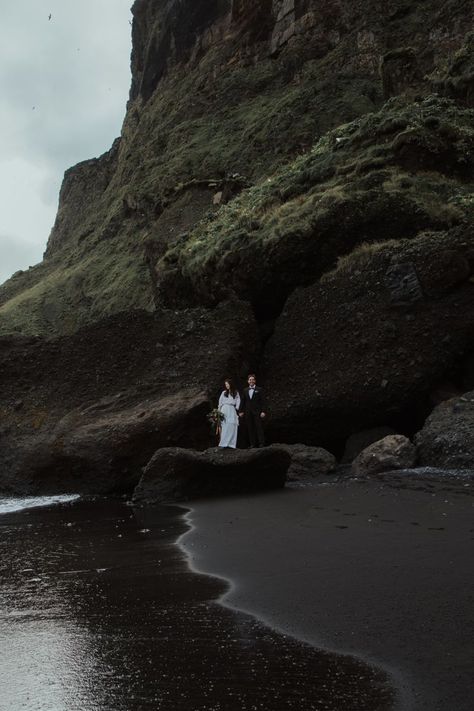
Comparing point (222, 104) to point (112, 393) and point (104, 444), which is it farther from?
point (104, 444)

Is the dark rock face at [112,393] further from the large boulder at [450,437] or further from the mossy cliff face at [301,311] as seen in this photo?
the large boulder at [450,437]

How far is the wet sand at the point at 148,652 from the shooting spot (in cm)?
307

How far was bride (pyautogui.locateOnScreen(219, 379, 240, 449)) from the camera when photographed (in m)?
13.3

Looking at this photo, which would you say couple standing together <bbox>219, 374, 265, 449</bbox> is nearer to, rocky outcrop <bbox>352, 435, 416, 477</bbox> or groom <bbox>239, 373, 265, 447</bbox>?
groom <bbox>239, 373, 265, 447</bbox>

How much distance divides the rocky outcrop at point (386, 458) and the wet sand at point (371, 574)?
2.25 m

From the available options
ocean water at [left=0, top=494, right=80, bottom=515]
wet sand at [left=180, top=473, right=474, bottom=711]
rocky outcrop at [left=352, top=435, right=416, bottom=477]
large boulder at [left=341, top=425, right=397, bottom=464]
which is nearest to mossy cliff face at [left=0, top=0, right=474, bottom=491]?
large boulder at [left=341, top=425, right=397, bottom=464]

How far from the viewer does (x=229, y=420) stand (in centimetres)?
1343

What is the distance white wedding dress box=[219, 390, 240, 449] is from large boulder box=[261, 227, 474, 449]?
76.2 inches

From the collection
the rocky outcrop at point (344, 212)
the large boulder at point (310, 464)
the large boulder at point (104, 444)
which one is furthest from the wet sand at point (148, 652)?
the rocky outcrop at point (344, 212)

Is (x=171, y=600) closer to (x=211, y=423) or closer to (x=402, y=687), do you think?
(x=402, y=687)

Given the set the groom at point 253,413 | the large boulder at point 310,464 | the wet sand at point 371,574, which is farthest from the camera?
the groom at point 253,413

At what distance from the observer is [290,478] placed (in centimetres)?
1270

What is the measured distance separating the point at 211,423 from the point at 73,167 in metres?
77.2

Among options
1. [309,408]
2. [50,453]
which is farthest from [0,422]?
[309,408]
